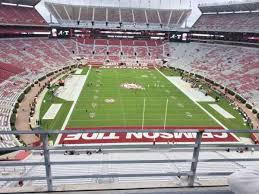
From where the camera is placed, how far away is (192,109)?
3155 centimetres

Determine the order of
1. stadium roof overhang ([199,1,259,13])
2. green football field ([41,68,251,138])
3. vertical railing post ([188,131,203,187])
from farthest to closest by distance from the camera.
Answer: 1. stadium roof overhang ([199,1,259,13])
2. green football field ([41,68,251,138])
3. vertical railing post ([188,131,203,187])

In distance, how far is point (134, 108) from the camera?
102ft

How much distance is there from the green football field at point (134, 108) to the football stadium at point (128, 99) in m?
0.12

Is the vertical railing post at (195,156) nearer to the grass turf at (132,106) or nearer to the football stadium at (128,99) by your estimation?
the football stadium at (128,99)

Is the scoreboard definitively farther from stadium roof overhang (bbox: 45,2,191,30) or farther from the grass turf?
the grass turf

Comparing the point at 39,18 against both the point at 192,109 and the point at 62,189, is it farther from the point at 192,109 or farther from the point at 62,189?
the point at 62,189

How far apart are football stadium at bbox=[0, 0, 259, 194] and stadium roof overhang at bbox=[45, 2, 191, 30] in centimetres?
27

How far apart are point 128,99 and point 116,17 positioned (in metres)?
45.5

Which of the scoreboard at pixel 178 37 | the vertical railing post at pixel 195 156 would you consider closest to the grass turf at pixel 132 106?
the vertical railing post at pixel 195 156

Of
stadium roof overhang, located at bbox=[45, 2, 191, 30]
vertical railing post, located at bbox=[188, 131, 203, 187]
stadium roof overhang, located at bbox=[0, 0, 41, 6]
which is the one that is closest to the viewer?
vertical railing post, located at bbox=[188, 131, 203, 187]

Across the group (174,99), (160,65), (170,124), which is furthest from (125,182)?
(160,65)

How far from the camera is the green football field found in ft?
87.9

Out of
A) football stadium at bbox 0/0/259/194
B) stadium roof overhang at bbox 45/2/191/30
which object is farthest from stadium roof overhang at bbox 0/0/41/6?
stadium roof overhang at bbox 45/2/191/30

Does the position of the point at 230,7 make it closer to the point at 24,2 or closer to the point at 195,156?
the point at 24,2
